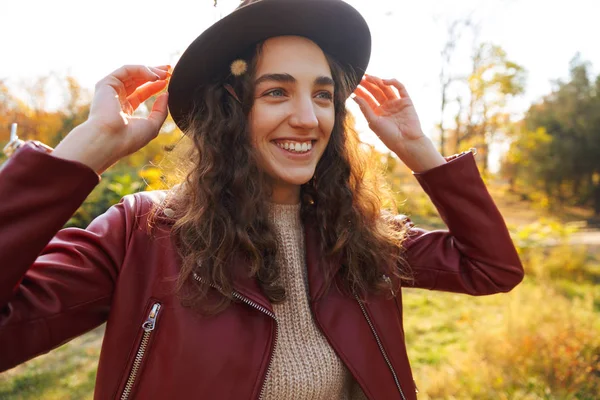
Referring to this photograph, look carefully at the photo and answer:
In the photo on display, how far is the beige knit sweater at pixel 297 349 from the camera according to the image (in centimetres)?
147

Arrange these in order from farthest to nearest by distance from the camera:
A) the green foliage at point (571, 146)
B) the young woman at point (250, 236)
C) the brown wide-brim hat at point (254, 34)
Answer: the green foliage at point (571, 146) < the brown wide-brim hat at point (254, 34) < the young woman at point (250, 236)

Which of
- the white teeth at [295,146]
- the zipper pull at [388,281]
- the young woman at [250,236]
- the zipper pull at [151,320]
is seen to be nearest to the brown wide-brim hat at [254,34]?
the young woman at [250,236]

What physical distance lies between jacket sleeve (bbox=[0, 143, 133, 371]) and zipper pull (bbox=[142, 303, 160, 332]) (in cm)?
15

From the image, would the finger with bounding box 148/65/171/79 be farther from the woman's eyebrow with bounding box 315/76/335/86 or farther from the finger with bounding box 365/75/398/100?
the finger with bounding box 365/75/398/100

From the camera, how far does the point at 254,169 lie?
5.60 ft

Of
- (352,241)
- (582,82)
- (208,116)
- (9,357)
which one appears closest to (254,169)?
(208,116)

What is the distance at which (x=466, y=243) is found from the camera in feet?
6.07

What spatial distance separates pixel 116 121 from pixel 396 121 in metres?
1.21

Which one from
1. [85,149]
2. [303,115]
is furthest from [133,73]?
[303,115]

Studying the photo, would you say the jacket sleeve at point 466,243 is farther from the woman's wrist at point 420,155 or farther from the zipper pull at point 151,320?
the zipper pull at point 151,320

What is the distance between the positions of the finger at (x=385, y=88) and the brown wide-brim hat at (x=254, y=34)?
22cm

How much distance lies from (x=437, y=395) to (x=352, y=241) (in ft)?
8.36

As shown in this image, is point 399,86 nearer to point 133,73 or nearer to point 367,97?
point 367,97

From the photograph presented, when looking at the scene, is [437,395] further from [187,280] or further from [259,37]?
[259,37]
